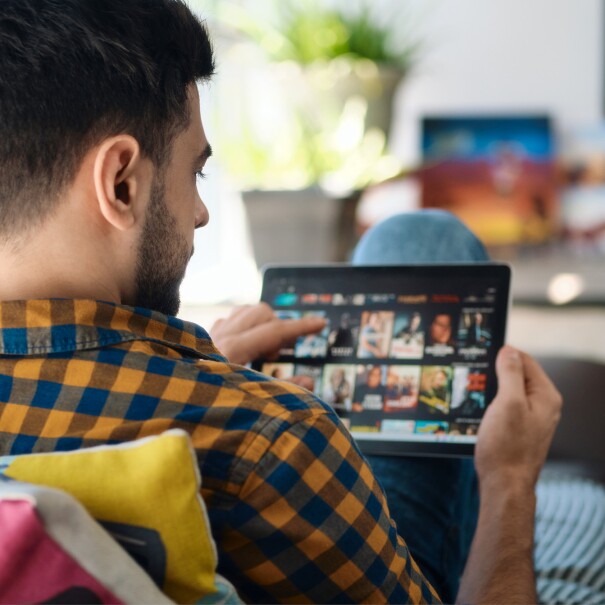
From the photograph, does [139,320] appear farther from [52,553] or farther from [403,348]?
[403,348]

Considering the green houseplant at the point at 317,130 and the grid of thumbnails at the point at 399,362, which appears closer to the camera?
the grid of thumbnails at the point at 399,362

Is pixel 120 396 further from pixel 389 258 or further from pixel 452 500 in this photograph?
pixel 389 258

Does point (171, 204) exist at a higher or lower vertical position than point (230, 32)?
lower

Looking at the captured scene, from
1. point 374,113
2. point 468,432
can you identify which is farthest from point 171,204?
point 374,113

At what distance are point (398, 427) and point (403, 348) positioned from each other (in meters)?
0.09

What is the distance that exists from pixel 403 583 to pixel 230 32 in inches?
108

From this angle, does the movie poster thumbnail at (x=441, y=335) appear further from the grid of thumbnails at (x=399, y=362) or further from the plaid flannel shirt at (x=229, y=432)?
the plaid flannel shirt at (x=229, y=432)

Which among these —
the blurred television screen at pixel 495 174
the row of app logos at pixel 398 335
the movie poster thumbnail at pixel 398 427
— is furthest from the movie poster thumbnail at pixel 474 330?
the blurred television screen at pixel 495 174

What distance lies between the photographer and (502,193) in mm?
3344

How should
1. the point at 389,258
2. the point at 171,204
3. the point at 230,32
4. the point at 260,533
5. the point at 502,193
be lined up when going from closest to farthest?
the point at 260,533 → the point at 171,204 → the point at 389,258 → the point at 230,32 → the point at 502,193

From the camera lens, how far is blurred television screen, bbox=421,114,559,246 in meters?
3.32

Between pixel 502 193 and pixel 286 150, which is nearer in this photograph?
pixel 286 150

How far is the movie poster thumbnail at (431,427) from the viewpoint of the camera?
973mm

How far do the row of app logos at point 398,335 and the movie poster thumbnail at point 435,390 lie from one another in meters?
0.02
